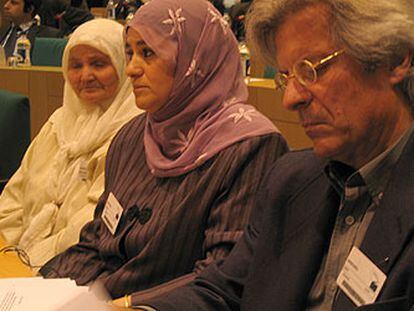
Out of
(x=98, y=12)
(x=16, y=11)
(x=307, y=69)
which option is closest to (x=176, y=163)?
(x=307, y=69)

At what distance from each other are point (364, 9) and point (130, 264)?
1.08 metres

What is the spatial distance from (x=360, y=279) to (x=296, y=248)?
206 millimetres

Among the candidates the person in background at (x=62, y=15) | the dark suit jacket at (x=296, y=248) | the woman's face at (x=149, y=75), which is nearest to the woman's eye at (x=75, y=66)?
the woman's face at (x=149, y=75)

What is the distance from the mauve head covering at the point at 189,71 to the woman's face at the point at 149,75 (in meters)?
0.02

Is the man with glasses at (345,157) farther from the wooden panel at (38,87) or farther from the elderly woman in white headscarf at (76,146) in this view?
the wooden panel at (38,87)

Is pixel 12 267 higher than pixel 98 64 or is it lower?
lower

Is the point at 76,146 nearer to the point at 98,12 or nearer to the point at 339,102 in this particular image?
the point at 339,102

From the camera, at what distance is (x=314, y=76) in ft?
4.49

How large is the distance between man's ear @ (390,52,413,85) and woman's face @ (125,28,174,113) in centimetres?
100

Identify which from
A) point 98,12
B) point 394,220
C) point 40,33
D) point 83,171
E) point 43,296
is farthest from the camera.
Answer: point 98,12

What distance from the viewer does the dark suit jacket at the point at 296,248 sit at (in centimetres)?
126

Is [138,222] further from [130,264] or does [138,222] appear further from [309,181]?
[309,181]

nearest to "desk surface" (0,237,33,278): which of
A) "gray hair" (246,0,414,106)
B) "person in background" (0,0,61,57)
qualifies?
"gray hair" (246,0,414,106)

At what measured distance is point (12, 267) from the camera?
2.25 meters
